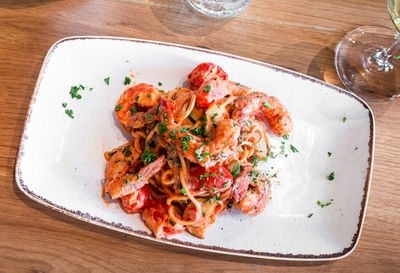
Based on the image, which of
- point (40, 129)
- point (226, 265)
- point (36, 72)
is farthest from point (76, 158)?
point (226, 265)

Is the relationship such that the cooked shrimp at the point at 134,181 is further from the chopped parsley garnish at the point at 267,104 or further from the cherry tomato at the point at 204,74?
the chopped parsley garnish at the point at 267,104

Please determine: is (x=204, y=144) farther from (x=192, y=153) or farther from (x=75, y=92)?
(x=75, y=92)

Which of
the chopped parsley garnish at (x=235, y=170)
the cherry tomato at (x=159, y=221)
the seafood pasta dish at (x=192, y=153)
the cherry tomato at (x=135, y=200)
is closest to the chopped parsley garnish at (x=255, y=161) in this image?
the seafood pasta dish at (x=192, y=153)

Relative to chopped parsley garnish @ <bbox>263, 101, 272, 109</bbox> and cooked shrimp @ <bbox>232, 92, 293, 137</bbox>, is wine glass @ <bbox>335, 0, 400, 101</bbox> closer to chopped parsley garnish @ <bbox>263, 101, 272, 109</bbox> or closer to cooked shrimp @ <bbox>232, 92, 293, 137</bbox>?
cooked shrimp @ <bbox>232, 92, 293, 137</bbox>

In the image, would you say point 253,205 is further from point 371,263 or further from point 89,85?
point 89,85

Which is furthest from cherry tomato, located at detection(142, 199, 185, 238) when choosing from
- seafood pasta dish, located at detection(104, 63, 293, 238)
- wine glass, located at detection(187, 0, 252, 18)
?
wine glass, located at detection(187, 0, 252, 18)

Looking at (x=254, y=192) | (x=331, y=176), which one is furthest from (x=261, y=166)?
(x=331, y=176)
